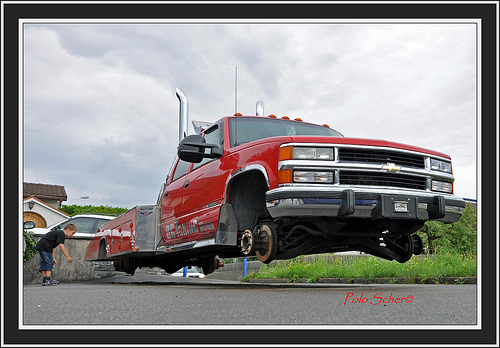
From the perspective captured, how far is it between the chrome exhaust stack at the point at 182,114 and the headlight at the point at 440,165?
436cm

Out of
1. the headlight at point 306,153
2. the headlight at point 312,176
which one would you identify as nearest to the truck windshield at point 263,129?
the headlight at point 306,153

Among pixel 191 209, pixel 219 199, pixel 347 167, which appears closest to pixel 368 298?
pixel 347 167

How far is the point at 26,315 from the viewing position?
3.54 metres

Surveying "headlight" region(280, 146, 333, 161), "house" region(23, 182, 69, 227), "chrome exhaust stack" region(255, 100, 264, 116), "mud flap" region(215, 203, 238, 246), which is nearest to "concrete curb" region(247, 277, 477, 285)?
"chrome exhaust stack" region(255, 100, 264, 116)

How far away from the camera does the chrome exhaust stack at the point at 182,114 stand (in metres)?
9.05

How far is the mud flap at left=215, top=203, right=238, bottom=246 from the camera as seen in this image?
6312 millimetres

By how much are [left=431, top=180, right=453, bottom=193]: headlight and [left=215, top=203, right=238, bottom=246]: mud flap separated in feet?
7.62

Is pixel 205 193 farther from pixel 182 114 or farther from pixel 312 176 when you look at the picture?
pixel 182 114

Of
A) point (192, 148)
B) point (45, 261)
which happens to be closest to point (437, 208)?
point (192, 148)

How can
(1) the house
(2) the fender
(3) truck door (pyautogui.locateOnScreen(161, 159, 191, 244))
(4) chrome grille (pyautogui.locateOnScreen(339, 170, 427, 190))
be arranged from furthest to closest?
1. (1) the house
2. (3) truck door (pyautogui.locateOnScreen(161, 159, 191, 244))
3. (2) the fender
4. (4) chrome grille (pyautogui.locateOnScreen(339, 170, 427, 190))

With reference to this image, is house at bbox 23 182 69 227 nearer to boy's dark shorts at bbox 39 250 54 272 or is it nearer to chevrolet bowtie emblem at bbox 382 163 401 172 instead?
boy's dark shorts at bbox 39 250 54 272

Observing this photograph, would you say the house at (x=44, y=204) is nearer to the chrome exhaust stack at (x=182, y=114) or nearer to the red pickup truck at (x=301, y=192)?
the chrome exhaust stack at (x=182, y=114)
